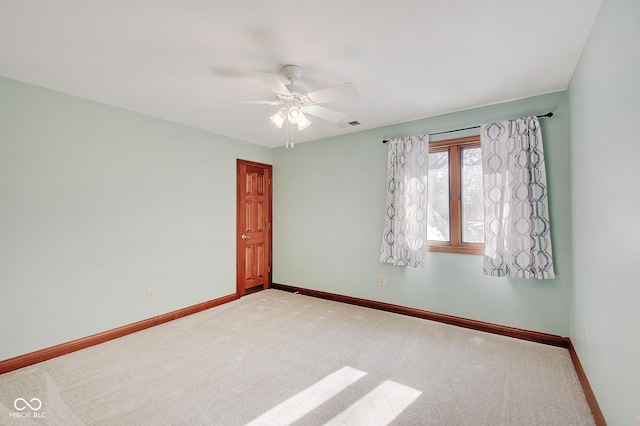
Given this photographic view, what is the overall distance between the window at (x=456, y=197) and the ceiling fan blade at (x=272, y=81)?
81.4 inches

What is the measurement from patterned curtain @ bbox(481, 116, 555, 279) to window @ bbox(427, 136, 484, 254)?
0.56ft

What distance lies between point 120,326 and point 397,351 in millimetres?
2927

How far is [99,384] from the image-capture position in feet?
7.17

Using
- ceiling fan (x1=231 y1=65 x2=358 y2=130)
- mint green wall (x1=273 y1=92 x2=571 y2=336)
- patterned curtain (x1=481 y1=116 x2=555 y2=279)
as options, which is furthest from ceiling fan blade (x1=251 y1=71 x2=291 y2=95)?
patterned curtain (x1=481 y1=116 x2=555 y2=279)

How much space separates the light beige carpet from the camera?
184 cm

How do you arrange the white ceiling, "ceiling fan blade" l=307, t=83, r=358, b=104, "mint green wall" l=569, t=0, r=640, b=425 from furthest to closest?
"ceiling fan blade" l=307, t=83, r=358, b=104, the white ceiling, "mint green wall" l=569, t=0, r=640, b=425

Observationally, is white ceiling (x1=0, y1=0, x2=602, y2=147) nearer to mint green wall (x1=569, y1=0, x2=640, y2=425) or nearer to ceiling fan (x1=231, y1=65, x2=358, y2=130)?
ceiling fan (x1=231, y1=65, x2=358, y2=130)

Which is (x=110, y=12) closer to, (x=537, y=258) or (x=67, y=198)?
(x=67, y=198)

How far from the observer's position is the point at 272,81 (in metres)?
2.06

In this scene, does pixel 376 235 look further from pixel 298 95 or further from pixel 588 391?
pixel 588 391

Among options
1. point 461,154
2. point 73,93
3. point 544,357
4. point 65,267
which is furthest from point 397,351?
point 73,93

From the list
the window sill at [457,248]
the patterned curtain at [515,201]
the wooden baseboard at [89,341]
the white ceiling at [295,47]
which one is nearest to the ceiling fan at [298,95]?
the white ceiling at [295,47]

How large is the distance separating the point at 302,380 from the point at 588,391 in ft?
6.60

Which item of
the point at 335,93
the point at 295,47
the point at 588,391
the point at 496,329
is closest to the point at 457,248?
the point at 496,329
